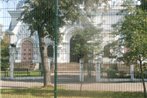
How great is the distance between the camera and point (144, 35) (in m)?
14.1

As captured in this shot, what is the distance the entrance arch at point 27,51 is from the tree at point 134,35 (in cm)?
335

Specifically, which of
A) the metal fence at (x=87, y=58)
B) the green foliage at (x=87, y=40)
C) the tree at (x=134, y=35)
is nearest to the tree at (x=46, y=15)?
the metal fence at (x=87, y=58)

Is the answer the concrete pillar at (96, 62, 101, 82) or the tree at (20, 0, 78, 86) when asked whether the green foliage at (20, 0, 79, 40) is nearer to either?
the tree at (20, 0, 78, 86)

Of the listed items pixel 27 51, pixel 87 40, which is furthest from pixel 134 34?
pixel 27 51

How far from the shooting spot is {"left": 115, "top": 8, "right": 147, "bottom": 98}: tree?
14.2 meters

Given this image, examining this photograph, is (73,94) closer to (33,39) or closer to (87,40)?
(87,40)

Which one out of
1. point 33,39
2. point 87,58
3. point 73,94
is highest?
point 33,39

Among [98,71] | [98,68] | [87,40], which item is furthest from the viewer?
[87,40]

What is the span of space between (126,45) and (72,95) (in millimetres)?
2921

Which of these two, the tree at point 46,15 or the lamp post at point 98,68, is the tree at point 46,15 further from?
the lamp post at point 98,68

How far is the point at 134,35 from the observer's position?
14.3 metres

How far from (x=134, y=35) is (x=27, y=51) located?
152 inches

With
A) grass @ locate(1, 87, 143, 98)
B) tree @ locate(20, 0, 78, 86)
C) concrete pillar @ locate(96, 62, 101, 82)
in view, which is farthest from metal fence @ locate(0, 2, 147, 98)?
tree @ locate(20, 0, 78, 86)

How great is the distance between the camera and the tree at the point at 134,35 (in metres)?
14.2
